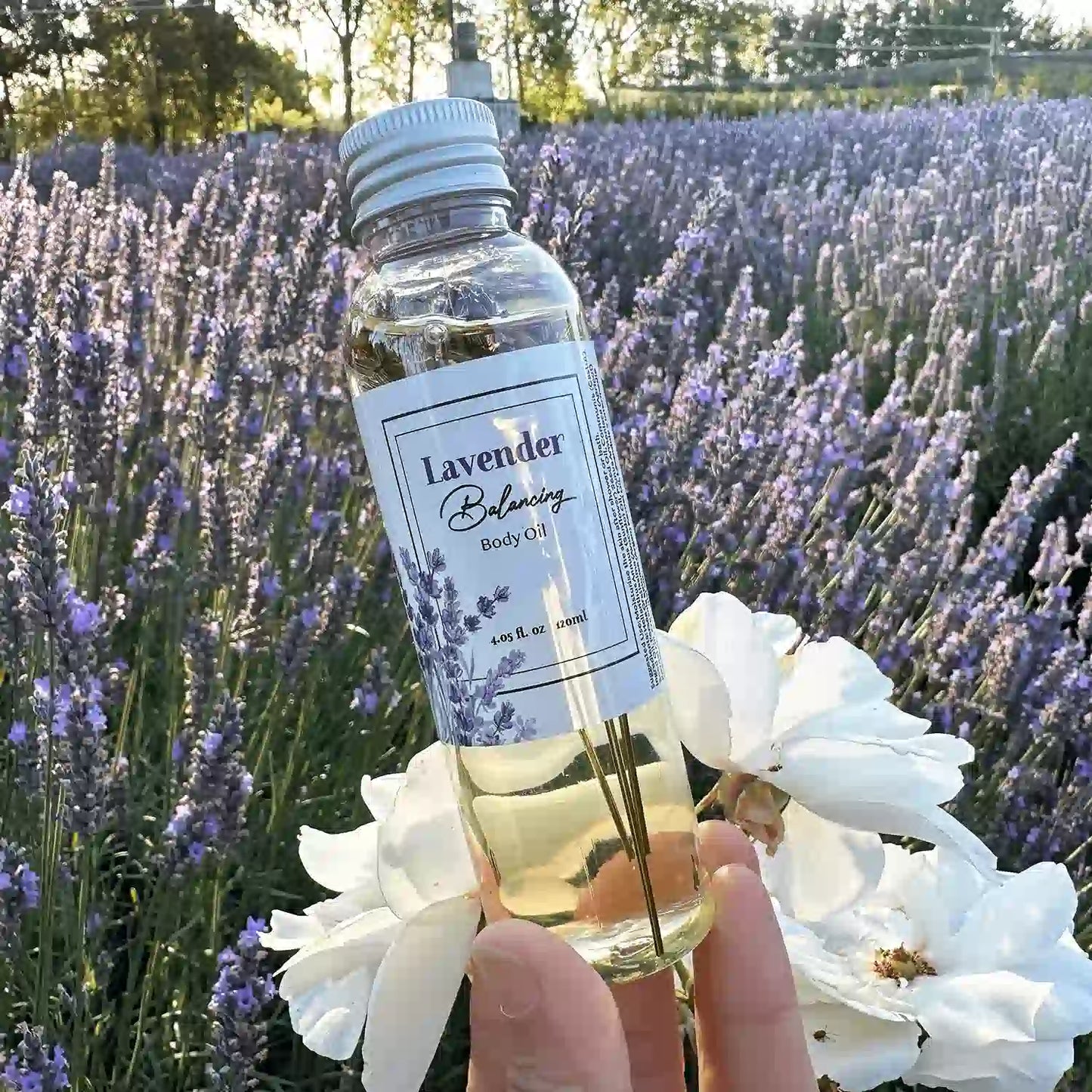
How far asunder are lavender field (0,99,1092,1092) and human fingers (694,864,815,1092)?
0.50 meters

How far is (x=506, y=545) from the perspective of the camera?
2.82 ft

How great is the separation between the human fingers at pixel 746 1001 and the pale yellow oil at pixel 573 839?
35mm

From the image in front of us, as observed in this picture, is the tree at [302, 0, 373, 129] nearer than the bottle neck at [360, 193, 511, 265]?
No

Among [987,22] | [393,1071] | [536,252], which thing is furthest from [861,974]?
[987,22]

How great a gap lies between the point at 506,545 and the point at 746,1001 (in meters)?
0.37

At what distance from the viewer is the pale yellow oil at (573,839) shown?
0.89 meters

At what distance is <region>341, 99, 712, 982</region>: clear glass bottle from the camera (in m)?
0.86

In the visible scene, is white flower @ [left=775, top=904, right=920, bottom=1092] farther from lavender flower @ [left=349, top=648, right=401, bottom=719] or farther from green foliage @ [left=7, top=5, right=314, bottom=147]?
green foliage @ [left=7, top=5, right=314, bottom=147]

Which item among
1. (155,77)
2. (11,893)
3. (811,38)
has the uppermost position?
(811,38)

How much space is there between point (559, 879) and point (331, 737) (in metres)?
1.27

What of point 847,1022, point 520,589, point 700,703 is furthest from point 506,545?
point 847,1022

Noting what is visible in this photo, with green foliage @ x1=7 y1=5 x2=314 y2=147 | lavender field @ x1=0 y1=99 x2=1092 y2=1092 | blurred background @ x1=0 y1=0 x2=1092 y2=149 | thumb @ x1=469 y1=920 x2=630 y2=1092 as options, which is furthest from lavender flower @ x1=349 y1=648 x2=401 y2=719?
green foliage @ x1=7 y1=5 x2=314 y2=147

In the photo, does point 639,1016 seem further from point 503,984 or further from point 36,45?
point 36,45

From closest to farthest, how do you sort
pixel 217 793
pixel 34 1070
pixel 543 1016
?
1. pixel 543 1016
2. pixel 34 1070
3. pixel 217 793
